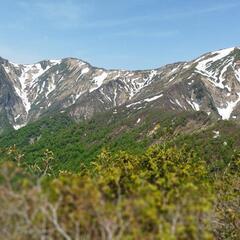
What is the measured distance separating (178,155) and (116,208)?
150 ft

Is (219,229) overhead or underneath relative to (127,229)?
underneath

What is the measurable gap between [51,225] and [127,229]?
182 inches

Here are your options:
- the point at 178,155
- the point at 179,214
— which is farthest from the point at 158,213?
the point at 178,155

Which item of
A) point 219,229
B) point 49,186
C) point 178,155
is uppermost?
point 49,186

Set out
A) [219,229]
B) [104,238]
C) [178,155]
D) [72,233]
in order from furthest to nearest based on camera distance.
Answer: [219,229], [178,155], [72,233], [104,238]

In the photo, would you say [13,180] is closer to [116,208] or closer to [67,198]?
[67,198]

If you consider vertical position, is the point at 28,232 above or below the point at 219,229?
above

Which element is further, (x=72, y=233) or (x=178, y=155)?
(x=178, y=155)

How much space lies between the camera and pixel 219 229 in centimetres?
8375

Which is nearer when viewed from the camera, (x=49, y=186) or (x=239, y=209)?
(x=49, y=186)

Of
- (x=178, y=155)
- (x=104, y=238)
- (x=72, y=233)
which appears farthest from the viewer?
(x=178, y=155)

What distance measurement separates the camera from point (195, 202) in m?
31.1

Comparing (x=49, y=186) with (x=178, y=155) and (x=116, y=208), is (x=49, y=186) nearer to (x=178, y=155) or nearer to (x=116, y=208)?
(x=116, y=208)

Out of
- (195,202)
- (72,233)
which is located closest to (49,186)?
(72,233)
